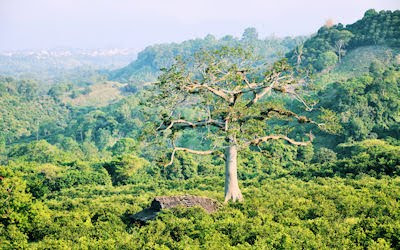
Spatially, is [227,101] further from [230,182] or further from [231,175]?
[230,182]

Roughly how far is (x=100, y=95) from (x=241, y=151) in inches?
5038

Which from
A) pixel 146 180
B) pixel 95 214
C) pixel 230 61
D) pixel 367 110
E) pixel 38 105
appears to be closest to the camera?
pixel 95 214

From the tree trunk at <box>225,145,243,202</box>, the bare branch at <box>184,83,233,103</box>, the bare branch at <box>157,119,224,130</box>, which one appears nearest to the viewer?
the bare branch at <box>184,83,233,103</box>

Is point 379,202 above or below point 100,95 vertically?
above

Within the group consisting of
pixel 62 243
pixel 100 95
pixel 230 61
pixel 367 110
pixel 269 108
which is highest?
pixel 230 61

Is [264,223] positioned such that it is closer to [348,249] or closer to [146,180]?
[348,249]

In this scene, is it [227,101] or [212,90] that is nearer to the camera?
[212,90]

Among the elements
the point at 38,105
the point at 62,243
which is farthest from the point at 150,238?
the point at 38,105

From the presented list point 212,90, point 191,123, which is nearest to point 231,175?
point 191,123

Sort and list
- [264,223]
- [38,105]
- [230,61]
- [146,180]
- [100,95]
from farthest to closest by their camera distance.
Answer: [100,95], [38,105], [146,180], [230,61], [264,223]

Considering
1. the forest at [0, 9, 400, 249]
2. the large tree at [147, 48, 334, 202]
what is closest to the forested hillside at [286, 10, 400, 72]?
the forest at [0, 9, 400, 249]

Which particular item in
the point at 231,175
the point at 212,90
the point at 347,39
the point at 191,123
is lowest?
the point at 231,175

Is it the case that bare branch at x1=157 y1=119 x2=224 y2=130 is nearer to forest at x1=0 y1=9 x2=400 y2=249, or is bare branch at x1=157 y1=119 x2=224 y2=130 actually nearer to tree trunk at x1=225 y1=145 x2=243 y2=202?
forest at x1=0 y1=9 x2=400 y2=249

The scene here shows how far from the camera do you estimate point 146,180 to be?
3909cm
